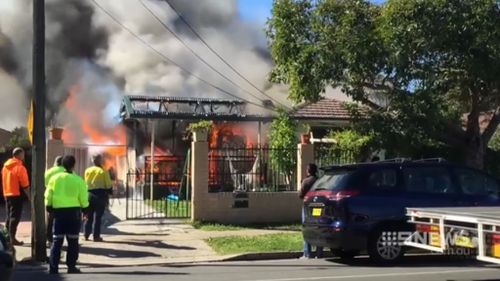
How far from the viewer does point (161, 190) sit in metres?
20.3

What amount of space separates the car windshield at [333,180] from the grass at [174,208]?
5.70 m

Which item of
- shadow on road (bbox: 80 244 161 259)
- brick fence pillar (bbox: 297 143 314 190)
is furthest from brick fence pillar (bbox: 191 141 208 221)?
shadow on road (bbox: 80 244 161 259)

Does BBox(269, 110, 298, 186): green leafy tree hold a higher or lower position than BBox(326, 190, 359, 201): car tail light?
higher

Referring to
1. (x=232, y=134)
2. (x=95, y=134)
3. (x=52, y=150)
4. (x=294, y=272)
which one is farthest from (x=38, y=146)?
(x=95, y=134)

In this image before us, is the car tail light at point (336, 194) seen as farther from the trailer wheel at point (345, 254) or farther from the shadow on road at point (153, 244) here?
the shadow on road at point (153, 244)

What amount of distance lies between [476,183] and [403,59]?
10.6 feet

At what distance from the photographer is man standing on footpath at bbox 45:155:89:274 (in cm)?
990

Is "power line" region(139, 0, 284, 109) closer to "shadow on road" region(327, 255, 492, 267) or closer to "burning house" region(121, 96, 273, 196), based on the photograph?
"burning house" region(121, 96, 273, 196)

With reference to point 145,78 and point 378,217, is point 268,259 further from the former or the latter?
point 145,78

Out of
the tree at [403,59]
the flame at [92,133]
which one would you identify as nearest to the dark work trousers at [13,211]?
the tree at [403,59]

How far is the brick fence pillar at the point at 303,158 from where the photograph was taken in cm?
1697

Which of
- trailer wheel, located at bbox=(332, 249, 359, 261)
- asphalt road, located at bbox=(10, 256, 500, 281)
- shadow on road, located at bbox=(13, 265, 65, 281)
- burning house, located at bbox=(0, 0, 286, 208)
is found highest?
burning house, located at bbox=(0, 0, 286, 208)

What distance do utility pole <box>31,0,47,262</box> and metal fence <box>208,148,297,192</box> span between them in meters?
5.83

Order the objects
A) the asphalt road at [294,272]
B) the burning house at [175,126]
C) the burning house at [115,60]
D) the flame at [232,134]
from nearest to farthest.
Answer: the asphalt road at [294,272], the burning house at [175,126], the flame at [232,134], the burning house at [115,60]
